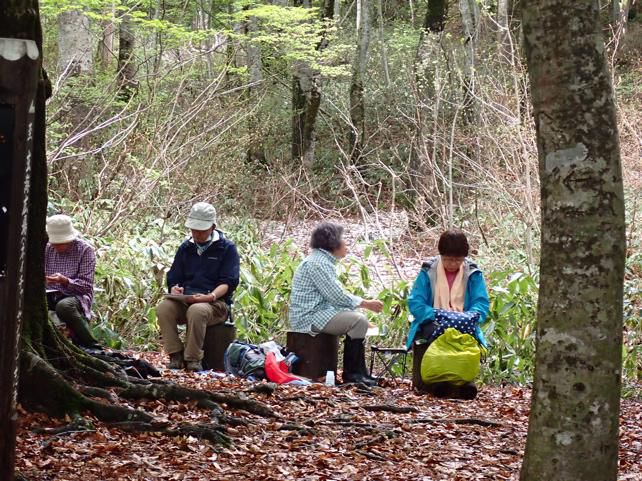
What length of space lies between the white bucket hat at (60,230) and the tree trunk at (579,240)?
4.92 m

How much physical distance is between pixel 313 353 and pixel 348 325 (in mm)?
366

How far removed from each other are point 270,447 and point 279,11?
1519cm

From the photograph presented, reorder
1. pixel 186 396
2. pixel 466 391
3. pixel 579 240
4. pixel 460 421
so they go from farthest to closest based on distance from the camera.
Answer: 1. pixel 466 391
2. pixel 460 421
3. pixel 186 396
4. pixel 579 240

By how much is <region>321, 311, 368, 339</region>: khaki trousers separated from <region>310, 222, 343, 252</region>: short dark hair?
0.55m

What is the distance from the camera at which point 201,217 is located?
7.76 meters

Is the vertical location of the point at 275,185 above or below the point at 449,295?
above

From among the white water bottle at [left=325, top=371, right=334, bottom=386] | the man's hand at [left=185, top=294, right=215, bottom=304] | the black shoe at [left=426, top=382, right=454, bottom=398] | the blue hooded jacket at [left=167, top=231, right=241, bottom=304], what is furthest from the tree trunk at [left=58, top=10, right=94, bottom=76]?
the black shoe at [left=426, top=382, right=454, bottom=398]

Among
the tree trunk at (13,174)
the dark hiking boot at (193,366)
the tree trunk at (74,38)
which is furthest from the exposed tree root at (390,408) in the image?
the tree trunk at (74,38)

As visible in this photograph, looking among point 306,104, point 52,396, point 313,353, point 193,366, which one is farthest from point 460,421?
point 306,104

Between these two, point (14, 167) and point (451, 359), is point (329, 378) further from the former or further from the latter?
point (14, 167)

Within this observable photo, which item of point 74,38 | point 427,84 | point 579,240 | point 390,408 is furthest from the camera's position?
point 427,84

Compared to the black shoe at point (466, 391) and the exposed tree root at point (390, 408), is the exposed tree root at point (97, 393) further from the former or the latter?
the black shoe at point (466, 391)

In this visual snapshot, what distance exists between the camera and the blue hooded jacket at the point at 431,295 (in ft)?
23.8

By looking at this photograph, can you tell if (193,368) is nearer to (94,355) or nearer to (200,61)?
(94,355)
